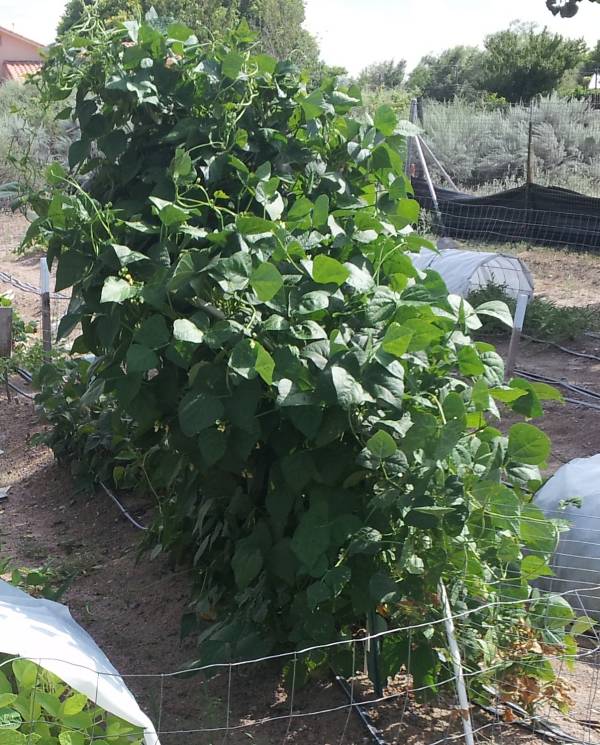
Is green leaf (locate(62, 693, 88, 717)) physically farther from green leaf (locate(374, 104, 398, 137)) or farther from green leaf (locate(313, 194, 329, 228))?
green leaf (locate(374, 104, 398, 137))

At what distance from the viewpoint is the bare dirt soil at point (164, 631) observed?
8.57 ft

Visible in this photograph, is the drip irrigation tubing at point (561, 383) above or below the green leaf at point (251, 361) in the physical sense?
below

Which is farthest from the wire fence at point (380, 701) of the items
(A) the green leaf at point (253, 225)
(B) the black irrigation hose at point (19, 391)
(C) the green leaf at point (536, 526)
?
(B) the black irrigation hose at point (19, 391)

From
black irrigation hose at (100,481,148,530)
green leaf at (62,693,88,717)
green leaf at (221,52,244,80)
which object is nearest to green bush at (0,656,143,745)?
green leaf at (62,693,88,717)

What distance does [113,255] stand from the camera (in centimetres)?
250

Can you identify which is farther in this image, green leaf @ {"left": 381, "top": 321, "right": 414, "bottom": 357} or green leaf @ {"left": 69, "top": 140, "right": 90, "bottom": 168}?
green leaf @ {"left": 69, "top": 140, "right": 90, "bottom": 168}

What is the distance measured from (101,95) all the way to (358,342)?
1207 mm

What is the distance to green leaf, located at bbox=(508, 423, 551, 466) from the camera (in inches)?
88.0

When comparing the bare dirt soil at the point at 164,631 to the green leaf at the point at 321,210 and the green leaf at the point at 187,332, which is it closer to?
the green leaf at the point at 187,332

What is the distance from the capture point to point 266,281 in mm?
2225

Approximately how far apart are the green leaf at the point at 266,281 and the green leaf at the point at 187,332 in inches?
7.2

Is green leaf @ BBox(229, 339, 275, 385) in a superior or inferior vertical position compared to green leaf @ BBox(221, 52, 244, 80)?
inferior

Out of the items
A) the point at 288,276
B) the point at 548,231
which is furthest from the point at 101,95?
the point at 548,231

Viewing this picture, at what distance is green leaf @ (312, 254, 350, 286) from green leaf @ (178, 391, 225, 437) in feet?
1.39
